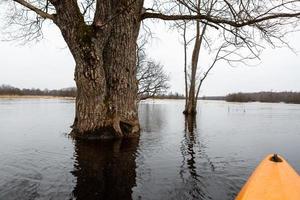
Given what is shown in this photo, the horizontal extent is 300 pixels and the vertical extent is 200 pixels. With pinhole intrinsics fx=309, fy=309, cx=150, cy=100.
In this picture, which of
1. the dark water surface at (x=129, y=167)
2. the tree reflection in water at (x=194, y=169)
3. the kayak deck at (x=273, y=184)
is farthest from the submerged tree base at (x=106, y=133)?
the kayak deck at (x=273, y=184)

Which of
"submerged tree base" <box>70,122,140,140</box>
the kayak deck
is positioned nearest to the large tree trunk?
"submerged tree base" <box>70,122,140,140</box>

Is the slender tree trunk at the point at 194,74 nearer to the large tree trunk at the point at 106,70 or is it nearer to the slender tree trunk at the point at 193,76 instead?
the slender tree trunk at the point at 193,76

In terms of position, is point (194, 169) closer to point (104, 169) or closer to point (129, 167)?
point (129, 167)

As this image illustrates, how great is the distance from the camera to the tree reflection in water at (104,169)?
5.49 m

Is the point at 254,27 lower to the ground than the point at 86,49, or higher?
higher

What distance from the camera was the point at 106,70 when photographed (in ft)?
36.6

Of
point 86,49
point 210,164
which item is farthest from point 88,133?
point 210,164

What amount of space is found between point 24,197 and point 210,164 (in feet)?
14.8

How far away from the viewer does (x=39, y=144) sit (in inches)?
418

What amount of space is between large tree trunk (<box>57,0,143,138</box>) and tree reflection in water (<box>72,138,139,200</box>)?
80cm

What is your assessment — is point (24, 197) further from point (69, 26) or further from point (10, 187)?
point (69, 26)

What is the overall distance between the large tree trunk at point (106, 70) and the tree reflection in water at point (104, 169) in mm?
801

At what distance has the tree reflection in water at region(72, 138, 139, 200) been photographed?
5.49 meters

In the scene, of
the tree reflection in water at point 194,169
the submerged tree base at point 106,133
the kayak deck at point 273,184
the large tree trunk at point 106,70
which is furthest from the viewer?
the submerged tree base at point 106,133
